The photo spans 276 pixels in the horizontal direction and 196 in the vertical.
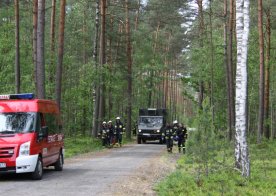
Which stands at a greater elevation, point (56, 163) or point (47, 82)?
point (47, 82)

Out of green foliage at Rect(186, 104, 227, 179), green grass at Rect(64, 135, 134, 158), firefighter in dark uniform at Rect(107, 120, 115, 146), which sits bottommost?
green grass at Rect(64, 135, 134, 158)

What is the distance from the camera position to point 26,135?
13672 millimetres

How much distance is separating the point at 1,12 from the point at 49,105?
2877 cm

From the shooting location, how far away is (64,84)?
3662cm

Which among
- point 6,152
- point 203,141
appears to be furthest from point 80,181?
point 203,141

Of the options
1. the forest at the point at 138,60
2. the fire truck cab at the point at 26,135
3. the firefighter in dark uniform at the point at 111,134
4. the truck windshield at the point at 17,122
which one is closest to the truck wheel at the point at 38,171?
the fire truck cab at the point at 26,135

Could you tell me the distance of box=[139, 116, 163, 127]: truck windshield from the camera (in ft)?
134

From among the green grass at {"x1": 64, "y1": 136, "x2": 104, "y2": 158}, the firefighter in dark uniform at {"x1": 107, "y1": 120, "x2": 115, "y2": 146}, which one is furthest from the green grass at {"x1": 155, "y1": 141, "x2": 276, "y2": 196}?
the firefighter in dark uniform at {"x1": 107, "y1": 120, "x2": 115, "y2": 146}

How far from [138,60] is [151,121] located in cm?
1507

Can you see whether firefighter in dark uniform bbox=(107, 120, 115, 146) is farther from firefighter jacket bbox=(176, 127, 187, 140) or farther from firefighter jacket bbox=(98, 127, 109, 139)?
firefighter jacket bbox=(176, 127, 187, 140)

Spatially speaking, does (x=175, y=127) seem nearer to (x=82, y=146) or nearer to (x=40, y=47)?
(x=82, y=146)

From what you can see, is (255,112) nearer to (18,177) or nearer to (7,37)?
(7,37)

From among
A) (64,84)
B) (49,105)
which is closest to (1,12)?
(64,84)

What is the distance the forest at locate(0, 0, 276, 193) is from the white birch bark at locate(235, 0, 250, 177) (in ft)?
0.09
